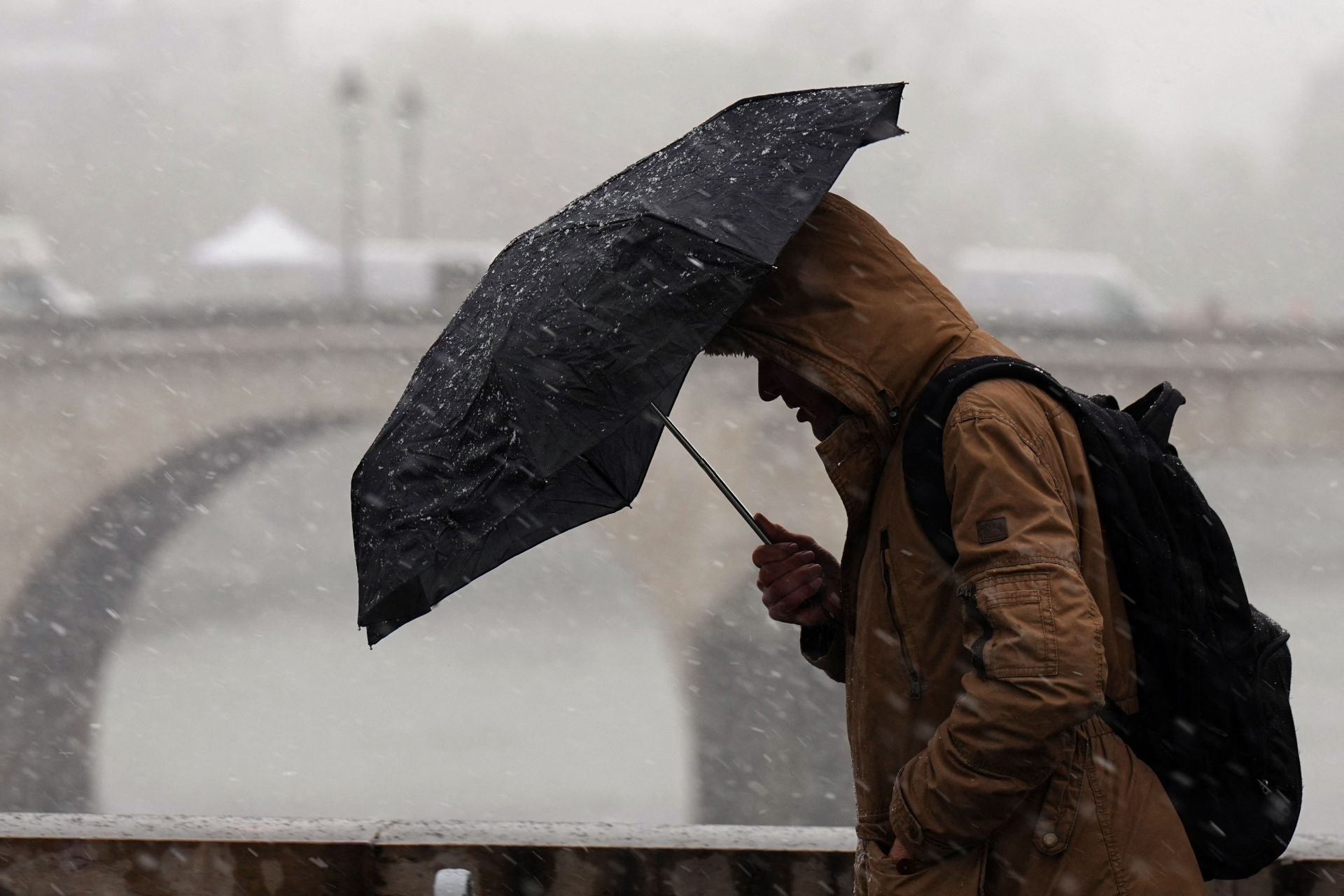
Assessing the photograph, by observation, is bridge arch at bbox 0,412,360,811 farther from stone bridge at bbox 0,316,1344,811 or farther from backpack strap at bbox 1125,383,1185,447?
backpack strap at bbox 1125,383,1185,447

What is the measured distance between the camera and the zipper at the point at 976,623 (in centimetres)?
162

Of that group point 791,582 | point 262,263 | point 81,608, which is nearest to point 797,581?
point 791,582

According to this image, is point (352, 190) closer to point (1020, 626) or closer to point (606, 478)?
point (606, 478)

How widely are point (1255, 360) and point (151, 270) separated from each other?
1057 inches

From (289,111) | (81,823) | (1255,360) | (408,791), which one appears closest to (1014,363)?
(81,823)

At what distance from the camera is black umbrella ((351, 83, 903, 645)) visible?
1.75 m

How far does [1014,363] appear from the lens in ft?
5.57

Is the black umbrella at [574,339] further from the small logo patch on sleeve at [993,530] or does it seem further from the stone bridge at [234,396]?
the stone bridge at [234,396]

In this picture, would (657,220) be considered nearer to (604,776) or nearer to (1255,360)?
(1255,360)

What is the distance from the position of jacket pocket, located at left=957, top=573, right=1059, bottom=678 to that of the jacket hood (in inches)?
10.7

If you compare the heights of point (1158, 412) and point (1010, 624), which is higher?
point (1158, 412)

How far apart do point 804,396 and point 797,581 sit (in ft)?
1.22

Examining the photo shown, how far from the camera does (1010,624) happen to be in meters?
1.59

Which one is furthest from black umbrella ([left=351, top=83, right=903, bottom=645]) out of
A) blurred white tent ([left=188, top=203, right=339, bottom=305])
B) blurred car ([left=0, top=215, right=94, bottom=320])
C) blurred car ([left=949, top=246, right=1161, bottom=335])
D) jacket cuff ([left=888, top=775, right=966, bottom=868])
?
blurred white tent ([left=188, top=203, right=339, bottom=305])
